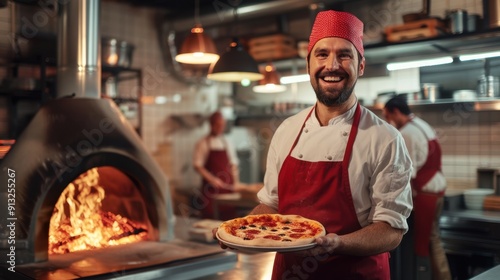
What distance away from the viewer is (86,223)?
9.43 ft

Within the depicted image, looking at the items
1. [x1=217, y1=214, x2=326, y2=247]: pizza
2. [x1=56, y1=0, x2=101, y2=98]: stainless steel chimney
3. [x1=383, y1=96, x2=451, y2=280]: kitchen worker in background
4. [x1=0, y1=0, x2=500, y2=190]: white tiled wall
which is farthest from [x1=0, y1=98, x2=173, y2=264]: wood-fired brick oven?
[x1=0, y1=0, x2=500, y2=190]: white tiled wall

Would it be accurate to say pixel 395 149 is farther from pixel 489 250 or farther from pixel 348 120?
pixel 489 250

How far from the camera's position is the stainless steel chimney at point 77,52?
2.80 meters

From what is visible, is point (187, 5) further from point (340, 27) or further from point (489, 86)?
point (340, 27)

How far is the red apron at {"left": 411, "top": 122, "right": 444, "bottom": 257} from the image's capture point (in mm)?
3527

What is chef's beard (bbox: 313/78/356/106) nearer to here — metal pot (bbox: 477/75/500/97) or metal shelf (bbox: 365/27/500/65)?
metal shelf (bbox: 365/27/500/65)

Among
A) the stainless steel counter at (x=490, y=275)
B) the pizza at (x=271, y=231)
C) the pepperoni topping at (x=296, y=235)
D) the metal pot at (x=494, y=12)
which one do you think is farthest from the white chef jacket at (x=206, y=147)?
the pepperoni topping at (x=296, y=235)

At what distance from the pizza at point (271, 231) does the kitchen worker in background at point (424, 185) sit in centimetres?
210

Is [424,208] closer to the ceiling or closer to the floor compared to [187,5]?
closer to the floor

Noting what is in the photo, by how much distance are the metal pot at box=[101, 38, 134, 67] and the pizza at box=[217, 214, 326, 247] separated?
9.68 feet

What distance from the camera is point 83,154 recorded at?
251 centimetres

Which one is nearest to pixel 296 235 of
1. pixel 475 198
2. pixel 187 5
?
pixel 475 198

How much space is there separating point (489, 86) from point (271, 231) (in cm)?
288

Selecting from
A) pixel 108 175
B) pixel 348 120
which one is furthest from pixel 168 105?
pixel 348 120
